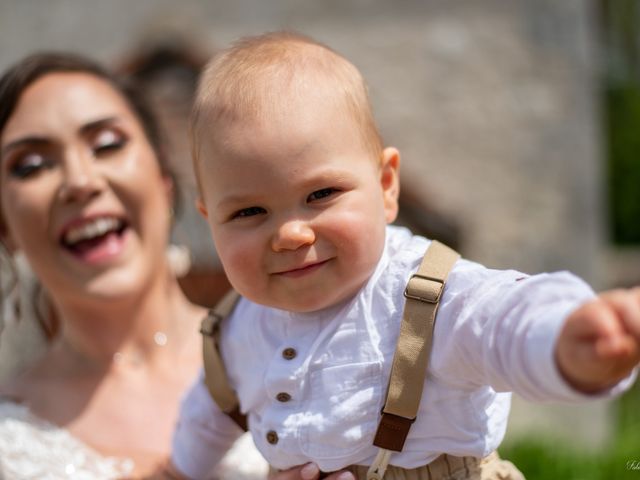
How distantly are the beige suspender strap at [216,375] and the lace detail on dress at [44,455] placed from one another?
682 mm

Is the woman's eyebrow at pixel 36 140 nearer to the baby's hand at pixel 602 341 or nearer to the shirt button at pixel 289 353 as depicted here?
the shirt button at pixel 289 353

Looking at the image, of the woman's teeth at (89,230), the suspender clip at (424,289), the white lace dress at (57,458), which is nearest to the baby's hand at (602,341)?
the suspender clip at (424,289)

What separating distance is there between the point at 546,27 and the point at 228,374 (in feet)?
23.1

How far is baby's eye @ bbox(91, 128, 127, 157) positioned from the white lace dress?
804 millimetres

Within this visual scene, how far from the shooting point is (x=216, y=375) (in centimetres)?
187

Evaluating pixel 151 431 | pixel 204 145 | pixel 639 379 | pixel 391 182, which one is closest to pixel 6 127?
pixel 151 431

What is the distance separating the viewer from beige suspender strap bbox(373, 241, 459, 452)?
1.54 meters

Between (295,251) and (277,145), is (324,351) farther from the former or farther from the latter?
(277,145)

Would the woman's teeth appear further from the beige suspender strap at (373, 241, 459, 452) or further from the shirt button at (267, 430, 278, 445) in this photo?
the beige suspender strap at (373, 241, 459, 452)

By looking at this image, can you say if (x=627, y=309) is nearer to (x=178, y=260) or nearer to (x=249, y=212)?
(x=249, y=212)

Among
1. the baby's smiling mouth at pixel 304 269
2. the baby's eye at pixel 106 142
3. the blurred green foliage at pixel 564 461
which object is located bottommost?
the blurred green foliage at pixel 564 461

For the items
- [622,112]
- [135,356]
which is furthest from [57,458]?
[622,112]

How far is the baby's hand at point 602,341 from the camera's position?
116 cm

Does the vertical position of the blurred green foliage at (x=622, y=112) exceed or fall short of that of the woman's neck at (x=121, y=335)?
it falls short
